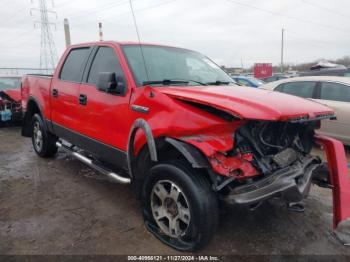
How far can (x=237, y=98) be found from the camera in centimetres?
268

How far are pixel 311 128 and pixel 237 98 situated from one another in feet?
3.64

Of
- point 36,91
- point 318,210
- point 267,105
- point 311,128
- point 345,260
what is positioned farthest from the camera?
point 36,91

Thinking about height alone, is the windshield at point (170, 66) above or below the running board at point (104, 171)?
above

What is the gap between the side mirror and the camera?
330 centimetres

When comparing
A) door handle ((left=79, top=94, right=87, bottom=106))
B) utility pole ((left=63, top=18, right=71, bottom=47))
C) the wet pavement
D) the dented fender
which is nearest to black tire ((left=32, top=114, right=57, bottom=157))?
the wet pavement

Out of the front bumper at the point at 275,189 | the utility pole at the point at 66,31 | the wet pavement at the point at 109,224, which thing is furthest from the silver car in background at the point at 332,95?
the utility pole at the point at 66,31

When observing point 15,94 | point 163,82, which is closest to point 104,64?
point 163,82

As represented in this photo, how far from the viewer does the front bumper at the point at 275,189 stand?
247cm

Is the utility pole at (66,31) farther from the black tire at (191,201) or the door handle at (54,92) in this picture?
the black tire at (191,201)

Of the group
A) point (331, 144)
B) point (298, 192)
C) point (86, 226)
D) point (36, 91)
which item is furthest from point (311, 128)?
point (36, 91)

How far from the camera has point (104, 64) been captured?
3.92 metres

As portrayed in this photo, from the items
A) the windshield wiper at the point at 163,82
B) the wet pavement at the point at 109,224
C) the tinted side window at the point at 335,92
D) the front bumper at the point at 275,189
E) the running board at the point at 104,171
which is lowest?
the wet pavement at the point at 109,224

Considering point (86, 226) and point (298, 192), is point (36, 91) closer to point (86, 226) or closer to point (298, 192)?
point (86, 226)

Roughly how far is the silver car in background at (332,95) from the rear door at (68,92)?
463 cm
